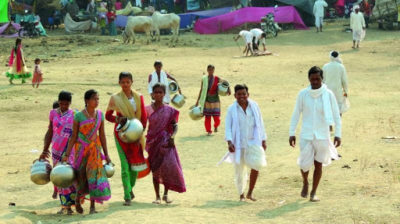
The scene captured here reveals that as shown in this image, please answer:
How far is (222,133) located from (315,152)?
5598 mm

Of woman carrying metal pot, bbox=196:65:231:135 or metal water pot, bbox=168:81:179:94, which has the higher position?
metal water pot, bbox=168:81:179:94

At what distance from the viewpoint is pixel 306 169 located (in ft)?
30.1

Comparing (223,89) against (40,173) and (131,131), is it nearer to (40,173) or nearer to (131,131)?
(131,131)

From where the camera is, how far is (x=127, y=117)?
9094 millimetres

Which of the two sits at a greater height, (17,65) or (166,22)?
(166,22)

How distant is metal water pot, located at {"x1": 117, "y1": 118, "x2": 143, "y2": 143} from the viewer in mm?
8820

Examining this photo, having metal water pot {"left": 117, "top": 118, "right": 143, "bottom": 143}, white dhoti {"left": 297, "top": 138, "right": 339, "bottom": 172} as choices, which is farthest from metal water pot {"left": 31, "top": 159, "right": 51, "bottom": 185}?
white dhoti {"left": 297, "top": 138, "right": 339, "bottom": 172}

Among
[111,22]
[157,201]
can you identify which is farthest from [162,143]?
[111,22]

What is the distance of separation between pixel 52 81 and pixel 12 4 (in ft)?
56.4

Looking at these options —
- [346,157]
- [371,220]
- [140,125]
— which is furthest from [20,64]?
[371,220]

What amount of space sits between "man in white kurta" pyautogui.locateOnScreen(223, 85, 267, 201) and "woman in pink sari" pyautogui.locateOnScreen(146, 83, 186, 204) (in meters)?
0.61

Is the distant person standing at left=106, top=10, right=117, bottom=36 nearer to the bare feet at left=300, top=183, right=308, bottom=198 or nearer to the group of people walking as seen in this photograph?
the group of people walking

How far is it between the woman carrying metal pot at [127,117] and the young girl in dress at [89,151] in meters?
0.53

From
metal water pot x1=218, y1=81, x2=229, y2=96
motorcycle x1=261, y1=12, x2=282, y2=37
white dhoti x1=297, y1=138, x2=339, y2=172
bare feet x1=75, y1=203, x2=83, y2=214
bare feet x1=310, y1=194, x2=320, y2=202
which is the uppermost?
motorcycle x1=261, y1=12, x2=282, y2=37
